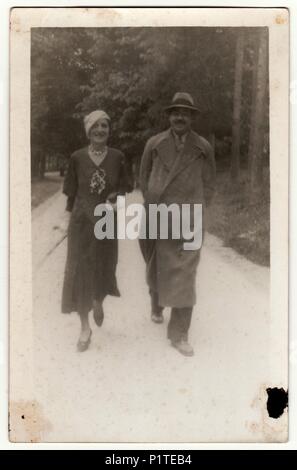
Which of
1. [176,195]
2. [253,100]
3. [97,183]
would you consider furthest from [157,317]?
[253,100]

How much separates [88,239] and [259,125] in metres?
1.11

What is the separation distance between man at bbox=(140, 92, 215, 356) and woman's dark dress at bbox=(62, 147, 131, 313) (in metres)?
0.17

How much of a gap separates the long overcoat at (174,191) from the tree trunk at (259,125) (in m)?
0.22

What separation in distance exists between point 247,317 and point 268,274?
0.26 meters

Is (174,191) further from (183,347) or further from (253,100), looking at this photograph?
(183,347)

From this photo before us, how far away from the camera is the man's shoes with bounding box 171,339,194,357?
278cm

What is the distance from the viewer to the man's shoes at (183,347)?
278 centimetres

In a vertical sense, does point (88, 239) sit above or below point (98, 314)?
above

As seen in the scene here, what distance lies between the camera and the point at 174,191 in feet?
9.19

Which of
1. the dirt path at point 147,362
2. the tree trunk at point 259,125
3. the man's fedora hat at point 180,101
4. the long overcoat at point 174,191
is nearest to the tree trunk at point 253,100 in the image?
the tree trunk at point 259,125

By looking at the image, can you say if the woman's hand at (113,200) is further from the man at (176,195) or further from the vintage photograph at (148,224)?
the man at (176,195)
